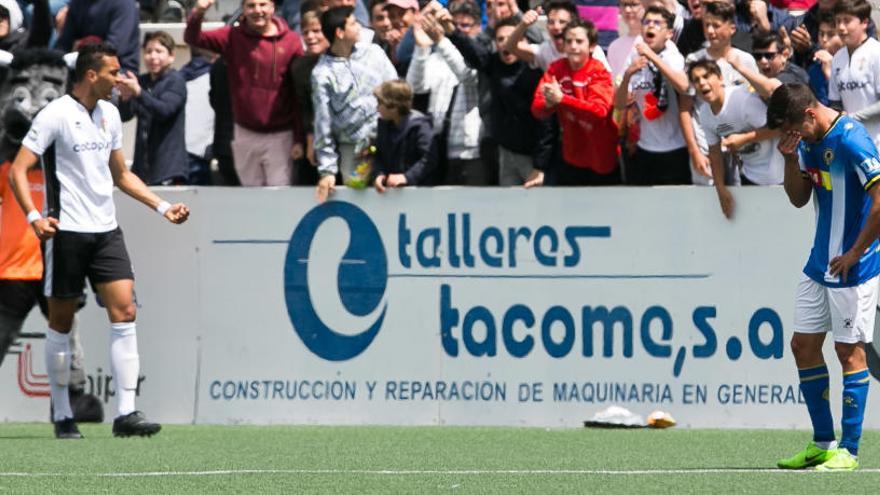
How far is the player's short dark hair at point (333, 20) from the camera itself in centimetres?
1219

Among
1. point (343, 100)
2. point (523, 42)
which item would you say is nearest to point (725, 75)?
point (523, 42)

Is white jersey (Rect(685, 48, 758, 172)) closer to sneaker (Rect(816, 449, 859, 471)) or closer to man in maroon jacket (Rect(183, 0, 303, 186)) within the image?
man in maroon jacket (Rect(183, 0, 303, 186))

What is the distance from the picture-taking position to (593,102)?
461 inches

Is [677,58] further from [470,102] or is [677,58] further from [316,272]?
[316,272]

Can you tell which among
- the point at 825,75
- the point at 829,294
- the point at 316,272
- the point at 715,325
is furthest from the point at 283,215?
the point at 829,294

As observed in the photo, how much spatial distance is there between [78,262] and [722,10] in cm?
467

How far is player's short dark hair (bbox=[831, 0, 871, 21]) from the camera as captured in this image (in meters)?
11.3

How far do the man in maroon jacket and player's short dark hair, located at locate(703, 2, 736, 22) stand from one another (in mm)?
3074

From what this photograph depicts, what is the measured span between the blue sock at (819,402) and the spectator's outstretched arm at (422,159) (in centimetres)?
417

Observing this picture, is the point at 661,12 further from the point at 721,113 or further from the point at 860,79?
the point at 860,79

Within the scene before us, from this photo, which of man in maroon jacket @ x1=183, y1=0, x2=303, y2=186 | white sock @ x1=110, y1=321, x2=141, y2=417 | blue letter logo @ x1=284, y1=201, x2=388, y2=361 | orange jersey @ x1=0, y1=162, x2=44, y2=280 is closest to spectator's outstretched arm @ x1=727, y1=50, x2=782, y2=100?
blue letter logo @ x1=284, y1=201, x2=388, y2=361

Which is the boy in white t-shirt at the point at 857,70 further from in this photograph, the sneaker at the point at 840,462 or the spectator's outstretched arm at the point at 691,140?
the sneaker at the point at 840,462

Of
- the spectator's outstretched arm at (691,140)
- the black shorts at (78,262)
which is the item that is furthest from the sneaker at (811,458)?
the black shorts at (78,262)

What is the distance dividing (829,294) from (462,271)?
3818 mm
